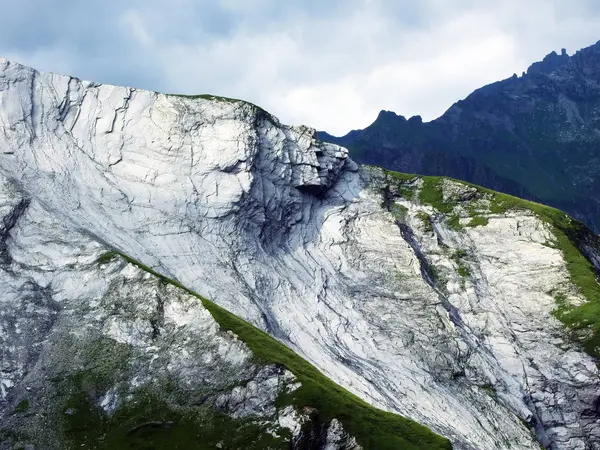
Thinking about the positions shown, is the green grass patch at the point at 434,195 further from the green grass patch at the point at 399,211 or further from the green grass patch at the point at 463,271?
the green grass patch at the point at 463,271

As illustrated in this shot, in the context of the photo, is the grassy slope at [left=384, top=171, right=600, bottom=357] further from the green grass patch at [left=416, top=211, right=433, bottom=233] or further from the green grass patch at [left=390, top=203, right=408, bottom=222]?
the green grass patch at [left=390, top=203, right=408, bottom=222]

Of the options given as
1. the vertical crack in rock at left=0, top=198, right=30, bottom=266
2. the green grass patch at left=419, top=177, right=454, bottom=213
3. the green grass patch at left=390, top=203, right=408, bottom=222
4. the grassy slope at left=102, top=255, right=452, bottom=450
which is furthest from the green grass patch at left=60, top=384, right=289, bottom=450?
the green grass patch at left=419, top=177, right=454, bottom=213

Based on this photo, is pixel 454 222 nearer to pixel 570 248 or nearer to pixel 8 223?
pixel 570 248

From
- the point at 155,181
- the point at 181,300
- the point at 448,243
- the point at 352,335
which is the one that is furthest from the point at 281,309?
the point at 448,243

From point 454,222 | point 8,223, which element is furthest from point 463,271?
point 8,223

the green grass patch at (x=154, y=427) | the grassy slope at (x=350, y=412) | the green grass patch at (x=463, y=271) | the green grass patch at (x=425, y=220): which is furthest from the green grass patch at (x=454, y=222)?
the green grass patch at (x=154, y=427)

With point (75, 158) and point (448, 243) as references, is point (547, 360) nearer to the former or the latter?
point (448, 243)

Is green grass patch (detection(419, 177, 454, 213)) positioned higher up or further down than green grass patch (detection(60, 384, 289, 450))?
higher up
